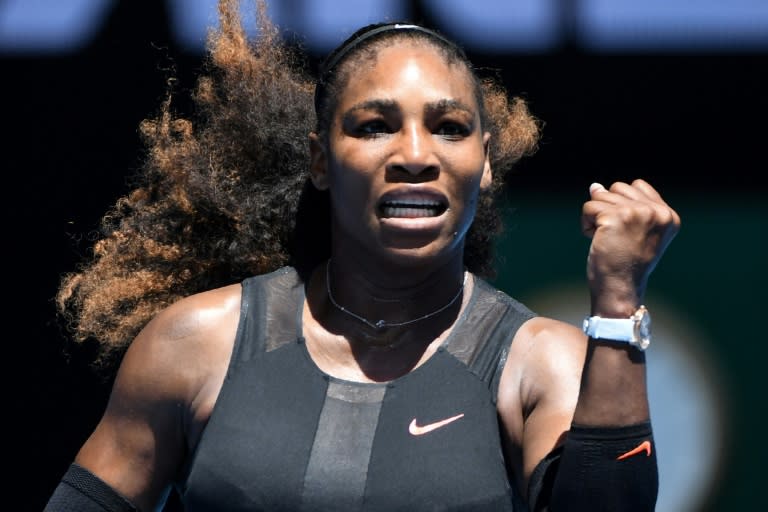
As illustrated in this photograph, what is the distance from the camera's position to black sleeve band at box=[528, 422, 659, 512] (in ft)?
6.81

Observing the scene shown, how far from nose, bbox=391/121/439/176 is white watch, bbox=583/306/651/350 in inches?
17.5

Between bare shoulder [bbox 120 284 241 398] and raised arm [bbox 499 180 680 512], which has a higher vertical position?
raised arm [bbox 499 180 680 512]

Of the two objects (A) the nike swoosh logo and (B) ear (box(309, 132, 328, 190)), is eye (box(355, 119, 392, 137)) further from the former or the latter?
(A) the nike swoosh logo

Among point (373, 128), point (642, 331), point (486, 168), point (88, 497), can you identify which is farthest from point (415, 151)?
point (88, 497)

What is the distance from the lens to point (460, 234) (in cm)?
244

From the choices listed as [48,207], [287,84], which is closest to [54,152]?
[48,207]

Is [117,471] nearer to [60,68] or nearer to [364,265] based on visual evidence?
[364,265]

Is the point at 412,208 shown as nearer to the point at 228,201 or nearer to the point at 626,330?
the point at 626,330

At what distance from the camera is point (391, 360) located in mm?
2455

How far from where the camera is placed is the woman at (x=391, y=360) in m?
2.12

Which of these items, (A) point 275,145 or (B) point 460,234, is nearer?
(B) point 460,234

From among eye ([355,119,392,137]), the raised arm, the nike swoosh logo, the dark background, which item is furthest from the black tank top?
the dark background

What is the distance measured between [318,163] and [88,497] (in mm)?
746

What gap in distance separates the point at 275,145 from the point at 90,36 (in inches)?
47.6
